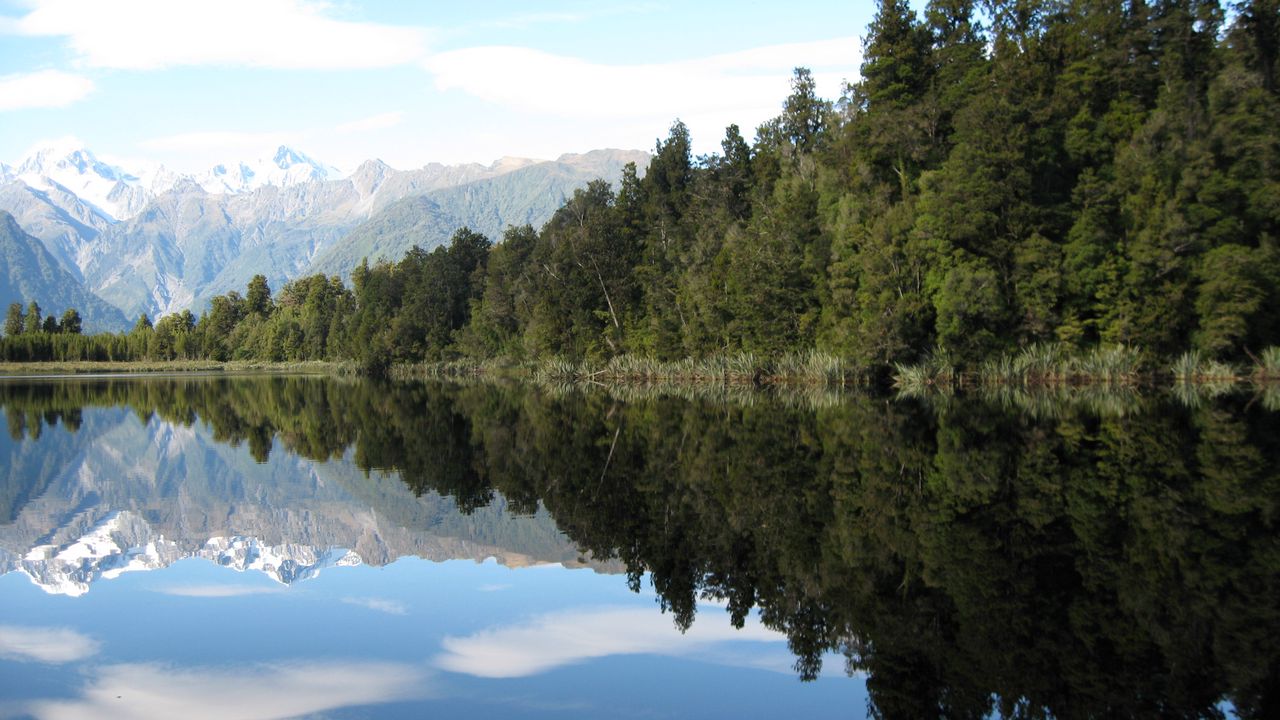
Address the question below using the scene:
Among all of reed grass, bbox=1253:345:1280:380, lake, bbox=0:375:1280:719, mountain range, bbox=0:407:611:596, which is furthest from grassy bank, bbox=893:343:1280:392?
mountain range, bbox=0:407:611:596

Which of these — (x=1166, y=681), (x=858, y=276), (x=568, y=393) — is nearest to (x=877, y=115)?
(x=858, y=276)

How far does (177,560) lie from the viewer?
14117 millimetres

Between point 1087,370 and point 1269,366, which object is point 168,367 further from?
point 1269,366

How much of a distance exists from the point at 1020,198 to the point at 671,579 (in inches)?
1601

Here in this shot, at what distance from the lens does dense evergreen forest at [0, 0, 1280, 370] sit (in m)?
44.5

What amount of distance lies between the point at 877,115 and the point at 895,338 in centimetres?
1303

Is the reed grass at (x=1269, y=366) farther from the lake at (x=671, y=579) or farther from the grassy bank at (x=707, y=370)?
the lake at (x=671, y=579)

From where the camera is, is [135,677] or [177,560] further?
[177,560]

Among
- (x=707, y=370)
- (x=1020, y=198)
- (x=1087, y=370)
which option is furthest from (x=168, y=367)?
(x=1087, y=370)

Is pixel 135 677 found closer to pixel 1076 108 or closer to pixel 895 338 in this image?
pixel 895 338

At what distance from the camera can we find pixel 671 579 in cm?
1203

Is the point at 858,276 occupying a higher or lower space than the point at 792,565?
higher

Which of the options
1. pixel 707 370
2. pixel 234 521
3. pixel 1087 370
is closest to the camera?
pixel 234 521

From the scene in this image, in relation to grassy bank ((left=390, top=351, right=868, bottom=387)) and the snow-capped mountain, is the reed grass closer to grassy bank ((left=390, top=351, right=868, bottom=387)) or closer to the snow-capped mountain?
grassy bank ((left=390, top=351, right=868, bottom=387))
